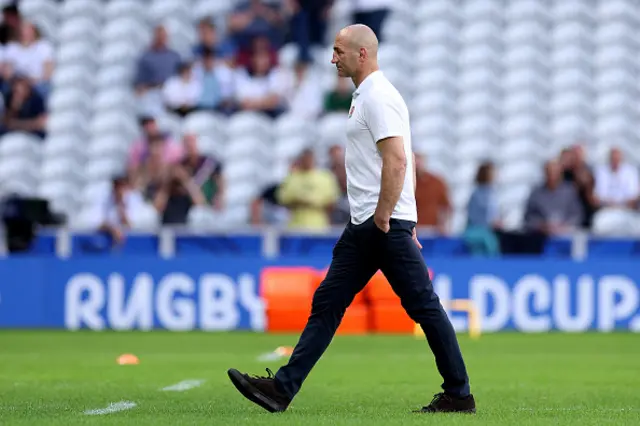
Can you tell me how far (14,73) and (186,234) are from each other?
4.67m

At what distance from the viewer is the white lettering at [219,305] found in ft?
56.4

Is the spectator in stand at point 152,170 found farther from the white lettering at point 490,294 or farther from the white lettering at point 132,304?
the white lettering at point 490,294

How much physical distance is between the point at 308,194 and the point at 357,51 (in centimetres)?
1040

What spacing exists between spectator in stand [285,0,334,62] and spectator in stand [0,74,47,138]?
405 cm

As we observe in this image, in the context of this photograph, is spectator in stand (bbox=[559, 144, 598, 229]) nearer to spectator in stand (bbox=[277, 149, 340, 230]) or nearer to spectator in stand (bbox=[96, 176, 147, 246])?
spectator in stand (bbox=[277, 149, 340, 230])

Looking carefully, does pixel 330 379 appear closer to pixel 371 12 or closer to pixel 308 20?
pixel 308 20

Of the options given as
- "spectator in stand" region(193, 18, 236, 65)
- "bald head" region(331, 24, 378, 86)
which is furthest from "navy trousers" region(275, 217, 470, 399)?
"spectator in stand" region(193, 18, 236, 65)

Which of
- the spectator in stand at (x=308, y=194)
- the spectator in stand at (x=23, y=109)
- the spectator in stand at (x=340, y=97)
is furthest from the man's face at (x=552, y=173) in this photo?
the spectator in stand at (x=23, y=109)

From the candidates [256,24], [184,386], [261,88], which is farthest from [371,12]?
[184,386]

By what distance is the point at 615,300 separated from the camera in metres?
17.0

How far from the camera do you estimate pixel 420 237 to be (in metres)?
17.3

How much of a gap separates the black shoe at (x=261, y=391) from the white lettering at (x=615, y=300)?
10.7 m

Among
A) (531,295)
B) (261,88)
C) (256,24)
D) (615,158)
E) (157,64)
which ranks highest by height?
(256,24)

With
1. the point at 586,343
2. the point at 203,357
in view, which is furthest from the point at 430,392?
the point at 586,343
